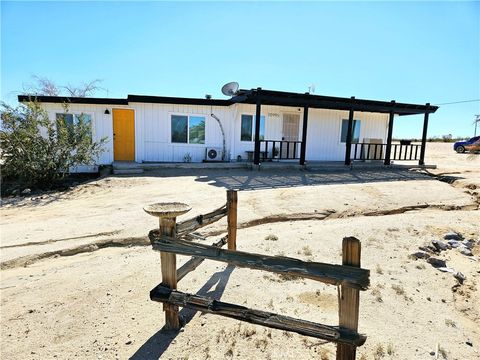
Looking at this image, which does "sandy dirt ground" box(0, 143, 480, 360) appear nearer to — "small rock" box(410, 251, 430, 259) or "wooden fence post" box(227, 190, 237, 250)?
"small rock" box(410, 251, 430, 259)

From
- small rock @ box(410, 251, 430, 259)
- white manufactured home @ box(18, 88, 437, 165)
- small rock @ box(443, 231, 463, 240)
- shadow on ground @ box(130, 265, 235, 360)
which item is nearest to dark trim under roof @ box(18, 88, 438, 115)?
Result: white manufactured home @ box(18, 88, 437, 165)

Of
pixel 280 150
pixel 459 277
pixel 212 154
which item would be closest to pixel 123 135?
pixel 212 154

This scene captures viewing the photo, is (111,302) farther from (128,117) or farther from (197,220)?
(128,117)

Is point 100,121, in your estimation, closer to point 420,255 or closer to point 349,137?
point 349,137

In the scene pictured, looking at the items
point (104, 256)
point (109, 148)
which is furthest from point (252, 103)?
point (104, 256)

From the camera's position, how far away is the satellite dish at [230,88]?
39.5 ft

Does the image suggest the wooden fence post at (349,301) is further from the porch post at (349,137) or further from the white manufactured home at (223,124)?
the porch post at (349,137)

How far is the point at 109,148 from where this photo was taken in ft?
40.7

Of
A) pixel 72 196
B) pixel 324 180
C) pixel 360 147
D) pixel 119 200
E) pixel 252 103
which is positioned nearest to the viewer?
pixel 119 200

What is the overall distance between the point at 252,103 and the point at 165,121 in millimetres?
3838

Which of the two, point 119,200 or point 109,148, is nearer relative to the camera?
point 119,200

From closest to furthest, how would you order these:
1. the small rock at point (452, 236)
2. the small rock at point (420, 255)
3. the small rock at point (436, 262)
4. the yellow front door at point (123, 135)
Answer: the small rock at point (436, 262) → the small rock at point (420, 255) → the small rock at point (452, 236) → the yellow front door at point (123, 135)

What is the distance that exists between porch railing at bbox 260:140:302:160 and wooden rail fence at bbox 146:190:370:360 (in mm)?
10816

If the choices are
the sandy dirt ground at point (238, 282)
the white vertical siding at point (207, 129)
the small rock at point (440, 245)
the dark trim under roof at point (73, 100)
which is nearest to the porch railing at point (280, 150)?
the white vertical siding at point (207, 129)
